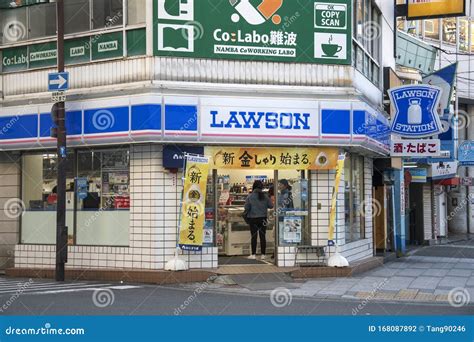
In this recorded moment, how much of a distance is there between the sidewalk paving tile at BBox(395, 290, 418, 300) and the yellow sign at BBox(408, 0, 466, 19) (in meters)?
10.4

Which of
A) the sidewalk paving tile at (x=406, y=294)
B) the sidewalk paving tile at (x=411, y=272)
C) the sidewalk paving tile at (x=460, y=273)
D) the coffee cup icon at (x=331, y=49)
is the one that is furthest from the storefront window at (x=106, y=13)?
the sidewalk paving tile at (x=460, y=273)

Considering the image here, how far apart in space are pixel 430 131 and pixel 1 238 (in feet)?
37.8

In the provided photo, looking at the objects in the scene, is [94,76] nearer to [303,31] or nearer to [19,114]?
[19,114]

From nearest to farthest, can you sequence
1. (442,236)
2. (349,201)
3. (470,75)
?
(349,201)
(442,236)
(470,75)

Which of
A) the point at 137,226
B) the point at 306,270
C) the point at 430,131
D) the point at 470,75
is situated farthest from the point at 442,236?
the point at 137,226

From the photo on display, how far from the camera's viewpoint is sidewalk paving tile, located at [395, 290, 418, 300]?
1226 cm

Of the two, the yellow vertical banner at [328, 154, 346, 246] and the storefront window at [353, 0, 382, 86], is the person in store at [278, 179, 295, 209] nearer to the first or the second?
the yellow vertical banner at [328, 154, 346, 246]

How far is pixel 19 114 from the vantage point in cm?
1550

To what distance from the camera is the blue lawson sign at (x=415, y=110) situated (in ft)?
57.4

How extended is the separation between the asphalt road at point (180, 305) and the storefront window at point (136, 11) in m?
5.97
